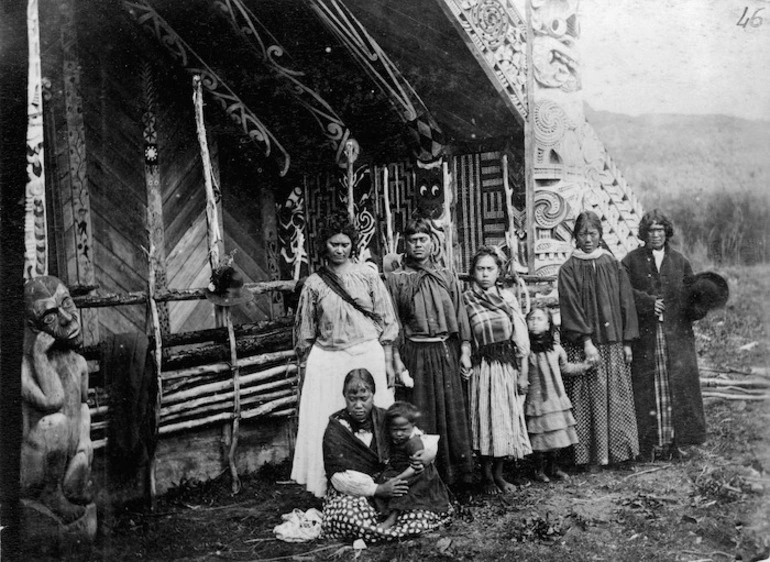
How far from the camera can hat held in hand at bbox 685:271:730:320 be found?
17.0 ft

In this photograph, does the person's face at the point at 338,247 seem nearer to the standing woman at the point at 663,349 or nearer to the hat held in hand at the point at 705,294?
the standing woman at the point at 663,349

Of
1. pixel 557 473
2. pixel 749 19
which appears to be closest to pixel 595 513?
pixel 557 473

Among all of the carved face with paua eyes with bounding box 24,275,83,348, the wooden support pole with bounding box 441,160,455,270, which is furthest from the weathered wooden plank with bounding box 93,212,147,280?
the wooden support pole with bounding box 441,160,455,270

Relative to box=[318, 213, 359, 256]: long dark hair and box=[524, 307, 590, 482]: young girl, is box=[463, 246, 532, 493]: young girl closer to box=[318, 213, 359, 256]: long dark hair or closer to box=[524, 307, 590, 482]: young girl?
box=[524, 307, 590, 482]: young girl

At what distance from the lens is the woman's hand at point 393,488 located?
4484mm

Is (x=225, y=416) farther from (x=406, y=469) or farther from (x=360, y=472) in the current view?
(x=406, y=469)

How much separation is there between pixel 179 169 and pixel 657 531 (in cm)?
341

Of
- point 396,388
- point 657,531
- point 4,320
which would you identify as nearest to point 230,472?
point 396,388

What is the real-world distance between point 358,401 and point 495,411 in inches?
33.6

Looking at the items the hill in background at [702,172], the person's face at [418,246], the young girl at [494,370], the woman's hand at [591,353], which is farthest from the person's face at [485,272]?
the hill in background at [702,172]

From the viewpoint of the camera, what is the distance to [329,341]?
4688 millimetres

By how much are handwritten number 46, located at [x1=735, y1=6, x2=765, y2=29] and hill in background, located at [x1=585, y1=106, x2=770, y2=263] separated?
0.55 meters

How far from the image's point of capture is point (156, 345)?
4.43 meters

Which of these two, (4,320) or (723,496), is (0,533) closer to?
(4,320)
